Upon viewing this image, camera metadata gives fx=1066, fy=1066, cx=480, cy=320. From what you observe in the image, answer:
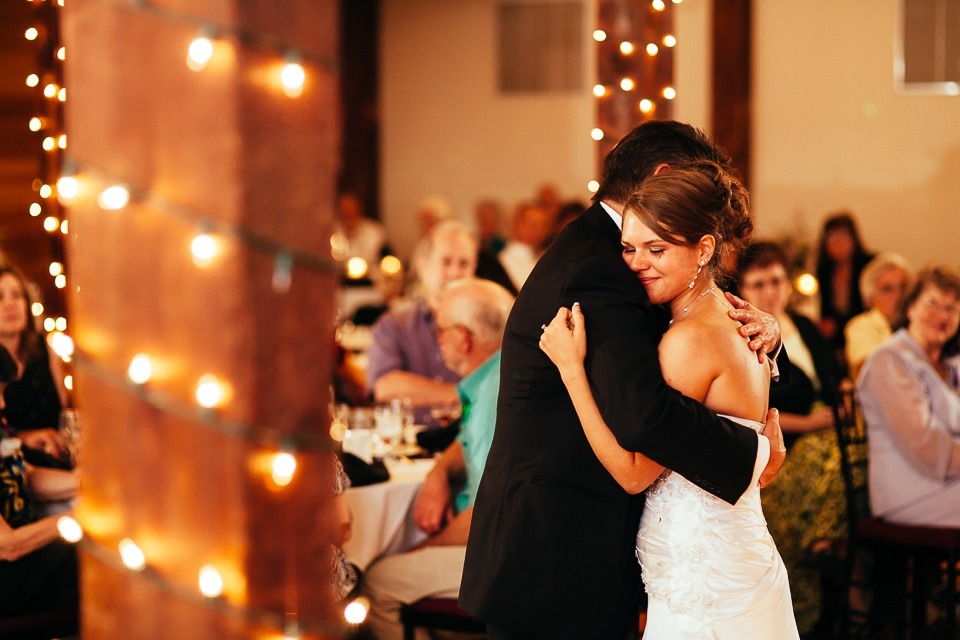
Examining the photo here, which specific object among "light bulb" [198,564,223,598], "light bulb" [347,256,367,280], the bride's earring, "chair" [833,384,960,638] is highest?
Answer: the bride's earring

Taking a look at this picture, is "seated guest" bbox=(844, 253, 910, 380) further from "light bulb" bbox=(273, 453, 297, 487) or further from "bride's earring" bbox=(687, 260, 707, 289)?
"light bulb" bbox=(273, 453, 297, 487)

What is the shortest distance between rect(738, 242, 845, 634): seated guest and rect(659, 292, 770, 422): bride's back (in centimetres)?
216

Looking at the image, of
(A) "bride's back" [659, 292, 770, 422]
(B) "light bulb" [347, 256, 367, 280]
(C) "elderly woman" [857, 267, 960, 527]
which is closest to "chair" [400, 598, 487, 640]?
(A) "bride's back" [659, 292, 770, 422]

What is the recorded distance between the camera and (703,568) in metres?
2.13

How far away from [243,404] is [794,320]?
416 cm

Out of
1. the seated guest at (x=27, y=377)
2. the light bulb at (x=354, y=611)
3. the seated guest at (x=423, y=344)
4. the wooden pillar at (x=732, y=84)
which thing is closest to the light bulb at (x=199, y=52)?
the light bulb at (x=354, y=611)

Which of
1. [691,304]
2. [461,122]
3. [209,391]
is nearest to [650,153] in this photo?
[691,304]

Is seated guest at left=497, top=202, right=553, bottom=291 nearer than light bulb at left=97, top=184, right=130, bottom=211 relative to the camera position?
No

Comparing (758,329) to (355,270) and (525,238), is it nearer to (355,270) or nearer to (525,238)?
(525,238)

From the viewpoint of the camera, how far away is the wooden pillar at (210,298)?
115 centimetres

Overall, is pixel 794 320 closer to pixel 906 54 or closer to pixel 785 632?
pixel 785 632

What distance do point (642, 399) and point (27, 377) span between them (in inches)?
111

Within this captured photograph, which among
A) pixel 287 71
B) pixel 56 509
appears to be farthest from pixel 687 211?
pixel 56 509

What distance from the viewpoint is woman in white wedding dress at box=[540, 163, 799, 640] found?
2.00 m
